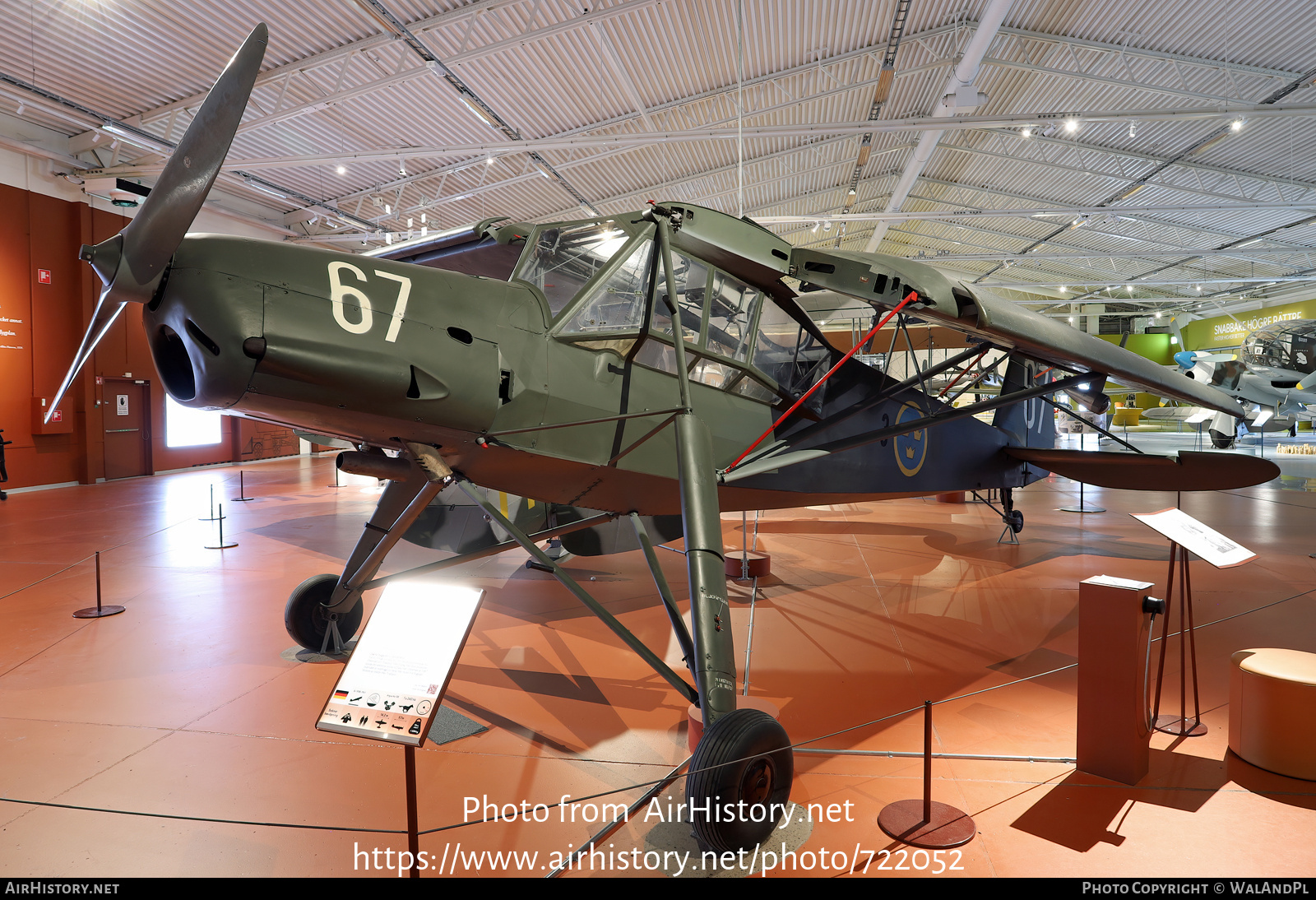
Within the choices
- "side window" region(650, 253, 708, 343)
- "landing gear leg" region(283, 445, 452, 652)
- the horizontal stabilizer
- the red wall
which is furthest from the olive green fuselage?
the red wall

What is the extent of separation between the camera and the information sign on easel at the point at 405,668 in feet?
7.61

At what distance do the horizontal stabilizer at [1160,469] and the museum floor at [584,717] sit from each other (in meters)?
1.14

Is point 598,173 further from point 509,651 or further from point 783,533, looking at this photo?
point 509,651

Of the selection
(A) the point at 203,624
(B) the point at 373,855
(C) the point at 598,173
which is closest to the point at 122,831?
(B) the point at 373,855

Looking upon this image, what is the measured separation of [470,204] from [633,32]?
8.66 meters

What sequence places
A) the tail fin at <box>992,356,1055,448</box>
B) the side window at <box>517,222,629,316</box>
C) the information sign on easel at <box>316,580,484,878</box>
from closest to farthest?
1. the information sign on easel at <box>316,580,484,878</box>
2. the side window at <box>517,222,629,316</box>
3. the tail fin at <box>992,356,1055,448</box>

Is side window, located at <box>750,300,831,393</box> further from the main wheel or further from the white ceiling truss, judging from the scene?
the white ceiling truss

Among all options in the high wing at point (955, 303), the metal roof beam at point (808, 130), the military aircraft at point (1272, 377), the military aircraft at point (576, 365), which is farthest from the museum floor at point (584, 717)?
the military aircraft at point (1272, 377)

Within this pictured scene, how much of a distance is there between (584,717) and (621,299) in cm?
253

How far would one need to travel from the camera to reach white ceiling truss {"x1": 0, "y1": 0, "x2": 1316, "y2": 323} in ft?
37.7

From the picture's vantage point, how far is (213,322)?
3031mm

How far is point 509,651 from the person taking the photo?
17.7ft

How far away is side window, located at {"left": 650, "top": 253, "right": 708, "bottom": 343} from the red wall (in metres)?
14.7

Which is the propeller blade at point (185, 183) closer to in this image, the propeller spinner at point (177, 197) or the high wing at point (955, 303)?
the propeller spinner at point (177, 197)
